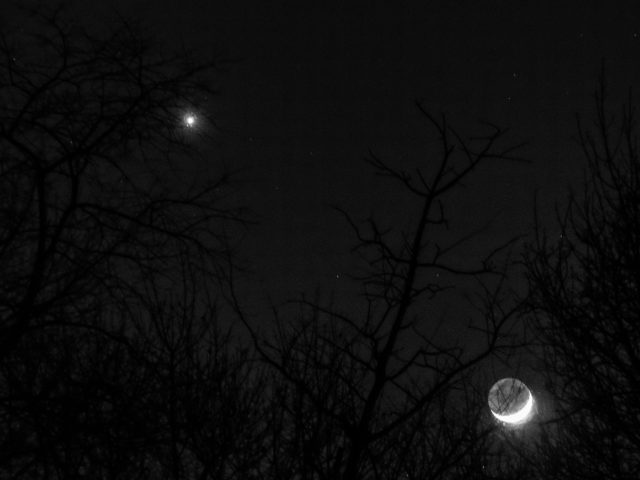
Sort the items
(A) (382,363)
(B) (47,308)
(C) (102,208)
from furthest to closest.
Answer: (C) (102,208), (B) (47,308), (A) (382,363)

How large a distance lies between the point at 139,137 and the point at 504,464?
12518mm

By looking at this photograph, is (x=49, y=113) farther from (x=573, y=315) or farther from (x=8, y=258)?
(x=573, y=315)

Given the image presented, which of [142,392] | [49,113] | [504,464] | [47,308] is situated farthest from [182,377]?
[504,464]

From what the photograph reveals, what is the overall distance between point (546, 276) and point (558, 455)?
8.56ft

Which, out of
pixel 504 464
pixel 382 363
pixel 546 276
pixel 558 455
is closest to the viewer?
pixel 382 363

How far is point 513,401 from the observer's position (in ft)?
37.4

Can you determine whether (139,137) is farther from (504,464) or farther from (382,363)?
(504,464)

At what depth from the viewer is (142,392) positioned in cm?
511

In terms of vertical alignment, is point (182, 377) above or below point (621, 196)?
below

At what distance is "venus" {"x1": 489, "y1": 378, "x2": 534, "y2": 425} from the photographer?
1102 cm

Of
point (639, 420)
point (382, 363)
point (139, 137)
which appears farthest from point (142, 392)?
point (639, 420)

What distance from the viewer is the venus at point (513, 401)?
1102 centimetres

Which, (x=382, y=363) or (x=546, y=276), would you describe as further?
(x=546, y=276)

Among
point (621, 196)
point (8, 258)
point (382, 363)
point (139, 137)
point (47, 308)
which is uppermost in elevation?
point (621, 196)
